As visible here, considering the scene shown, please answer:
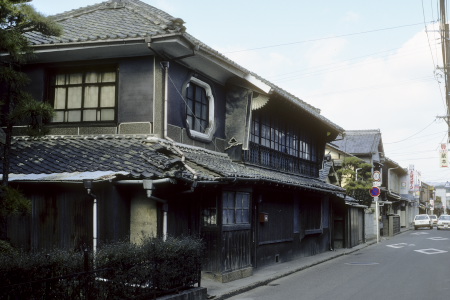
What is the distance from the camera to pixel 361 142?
175ft

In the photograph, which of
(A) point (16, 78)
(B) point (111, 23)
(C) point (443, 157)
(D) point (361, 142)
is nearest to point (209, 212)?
(B) point (111, 23)

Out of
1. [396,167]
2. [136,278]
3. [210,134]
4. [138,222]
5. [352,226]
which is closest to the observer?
[136,278]

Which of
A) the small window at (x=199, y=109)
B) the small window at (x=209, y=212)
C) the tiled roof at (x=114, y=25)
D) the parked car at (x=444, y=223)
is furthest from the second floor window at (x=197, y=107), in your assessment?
the parked car at (x=444, y=223)

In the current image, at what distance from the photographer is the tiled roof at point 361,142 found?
51906 millimetres

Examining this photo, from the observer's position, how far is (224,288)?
12984 millimetres

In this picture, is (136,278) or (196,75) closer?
(136,278)

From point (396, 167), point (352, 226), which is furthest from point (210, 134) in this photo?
point (396, 167)

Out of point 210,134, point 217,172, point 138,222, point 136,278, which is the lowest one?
point 136,278

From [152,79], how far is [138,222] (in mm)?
3965

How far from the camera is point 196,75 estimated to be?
1564 centimetres

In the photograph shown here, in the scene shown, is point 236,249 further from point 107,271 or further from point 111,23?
point 111,23

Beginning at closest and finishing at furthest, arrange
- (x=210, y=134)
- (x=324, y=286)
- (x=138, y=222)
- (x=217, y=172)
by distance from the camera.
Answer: (x=138, y=222) → (x=217, y=172) → (x=324, y=286) → (x=210, y=134)

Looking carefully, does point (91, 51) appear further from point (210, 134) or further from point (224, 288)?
point (224, 288)

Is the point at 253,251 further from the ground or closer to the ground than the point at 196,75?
closer to the ground
